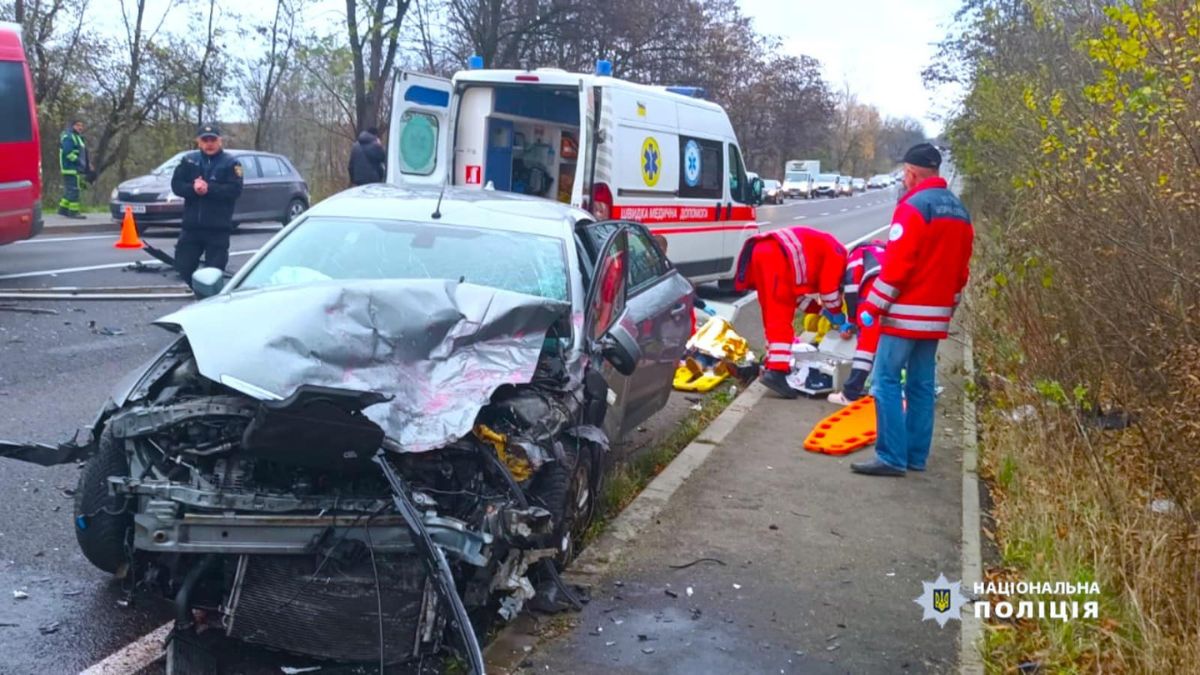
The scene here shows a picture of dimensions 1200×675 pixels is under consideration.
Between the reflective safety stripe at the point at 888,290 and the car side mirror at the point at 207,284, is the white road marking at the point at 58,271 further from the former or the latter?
the reflective safety stripe at the point at 888,290

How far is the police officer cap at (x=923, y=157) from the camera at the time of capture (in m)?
6.61

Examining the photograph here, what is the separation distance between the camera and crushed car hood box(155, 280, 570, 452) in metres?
4.03

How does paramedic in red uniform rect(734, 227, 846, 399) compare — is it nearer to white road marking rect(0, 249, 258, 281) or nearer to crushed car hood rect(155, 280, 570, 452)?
crushed car hood rect(155, 280, 570, 452)

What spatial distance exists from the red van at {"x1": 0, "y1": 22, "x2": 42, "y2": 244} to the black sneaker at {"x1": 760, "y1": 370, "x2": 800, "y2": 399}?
26.8ft

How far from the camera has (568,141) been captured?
12.5m

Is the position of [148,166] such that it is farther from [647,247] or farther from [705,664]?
[705,664]

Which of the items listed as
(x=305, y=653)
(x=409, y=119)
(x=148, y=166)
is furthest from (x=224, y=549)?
(x=148, y=166)

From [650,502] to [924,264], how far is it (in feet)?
6.66

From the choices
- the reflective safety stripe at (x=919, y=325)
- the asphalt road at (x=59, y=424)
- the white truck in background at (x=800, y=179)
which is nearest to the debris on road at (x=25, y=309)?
the asphalt road at (x=59, y=424)

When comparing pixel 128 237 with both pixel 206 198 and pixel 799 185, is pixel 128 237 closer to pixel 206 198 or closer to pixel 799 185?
pixel 206 198

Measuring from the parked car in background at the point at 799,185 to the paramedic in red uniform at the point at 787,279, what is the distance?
59720mm

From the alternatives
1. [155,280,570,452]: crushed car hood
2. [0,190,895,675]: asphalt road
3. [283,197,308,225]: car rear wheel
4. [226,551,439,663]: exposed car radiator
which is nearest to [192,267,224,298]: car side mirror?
[155,280,570,452]: crushed car hood

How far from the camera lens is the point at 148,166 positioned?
29047mm

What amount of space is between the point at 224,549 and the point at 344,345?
87cm
